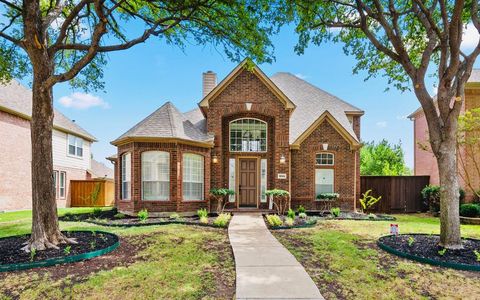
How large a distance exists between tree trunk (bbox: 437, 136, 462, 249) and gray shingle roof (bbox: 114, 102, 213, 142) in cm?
902

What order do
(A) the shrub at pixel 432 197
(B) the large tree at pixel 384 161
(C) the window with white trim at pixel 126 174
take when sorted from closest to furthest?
(C) the window with white trim at pixel 126 174 < (A) the shrub at pixel 432 197 < (B) the large tree at pixel 384 161

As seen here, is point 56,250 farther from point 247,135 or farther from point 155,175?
point 247,135

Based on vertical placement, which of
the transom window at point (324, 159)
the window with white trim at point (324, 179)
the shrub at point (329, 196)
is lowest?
the shrub at point (329, 196)

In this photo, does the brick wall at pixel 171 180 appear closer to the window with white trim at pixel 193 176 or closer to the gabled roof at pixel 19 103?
the window with white trim at pixel 193 176

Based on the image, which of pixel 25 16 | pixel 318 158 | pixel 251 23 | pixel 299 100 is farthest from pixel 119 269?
pixel 299 100

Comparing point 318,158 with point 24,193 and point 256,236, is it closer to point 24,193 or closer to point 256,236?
point 256,236

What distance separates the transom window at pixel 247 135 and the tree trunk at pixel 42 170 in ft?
27.3

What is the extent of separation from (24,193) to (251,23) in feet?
55.4

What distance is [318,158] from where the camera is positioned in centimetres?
1455

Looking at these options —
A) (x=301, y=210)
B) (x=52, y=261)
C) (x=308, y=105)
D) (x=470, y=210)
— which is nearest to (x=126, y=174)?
(x=52, y=261)

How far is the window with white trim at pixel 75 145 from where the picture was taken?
842 inches

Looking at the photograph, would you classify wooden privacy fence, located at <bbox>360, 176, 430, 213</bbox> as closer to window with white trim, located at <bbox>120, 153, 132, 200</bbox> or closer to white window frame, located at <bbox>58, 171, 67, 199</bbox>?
window with white trim, located at <bbox>120, 153, 132, 200</bbox>

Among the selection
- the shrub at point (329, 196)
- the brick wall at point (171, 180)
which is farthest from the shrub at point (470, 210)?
the brick wall at point (171, 180)

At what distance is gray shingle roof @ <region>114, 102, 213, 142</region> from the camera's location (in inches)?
479
